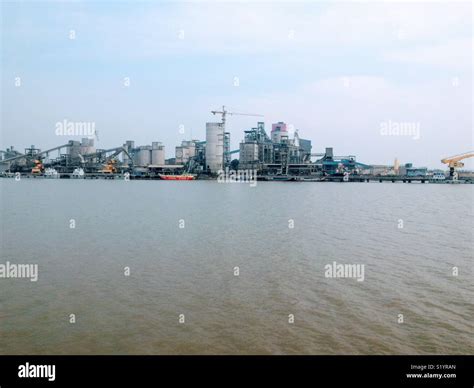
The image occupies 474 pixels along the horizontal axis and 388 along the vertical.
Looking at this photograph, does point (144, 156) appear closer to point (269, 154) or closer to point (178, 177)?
point (178, 177)

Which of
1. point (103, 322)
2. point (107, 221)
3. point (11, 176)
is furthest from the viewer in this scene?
point (11, 176)

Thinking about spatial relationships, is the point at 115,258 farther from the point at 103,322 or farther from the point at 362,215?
the point at 362,215

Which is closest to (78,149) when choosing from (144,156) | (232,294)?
(144,156)

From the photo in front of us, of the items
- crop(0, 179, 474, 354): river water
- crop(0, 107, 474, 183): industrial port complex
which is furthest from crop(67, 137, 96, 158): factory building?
crop(0, 179, 474, 354): river water

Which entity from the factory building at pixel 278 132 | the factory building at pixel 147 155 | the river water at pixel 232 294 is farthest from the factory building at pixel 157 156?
the river water at pixel 232 294

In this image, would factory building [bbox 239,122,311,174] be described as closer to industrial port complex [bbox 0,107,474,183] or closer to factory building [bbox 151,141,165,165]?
industrial port complex [bbox 0,107,474,183]

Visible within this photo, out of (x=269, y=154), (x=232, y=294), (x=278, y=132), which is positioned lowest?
(x=232, y=294)
